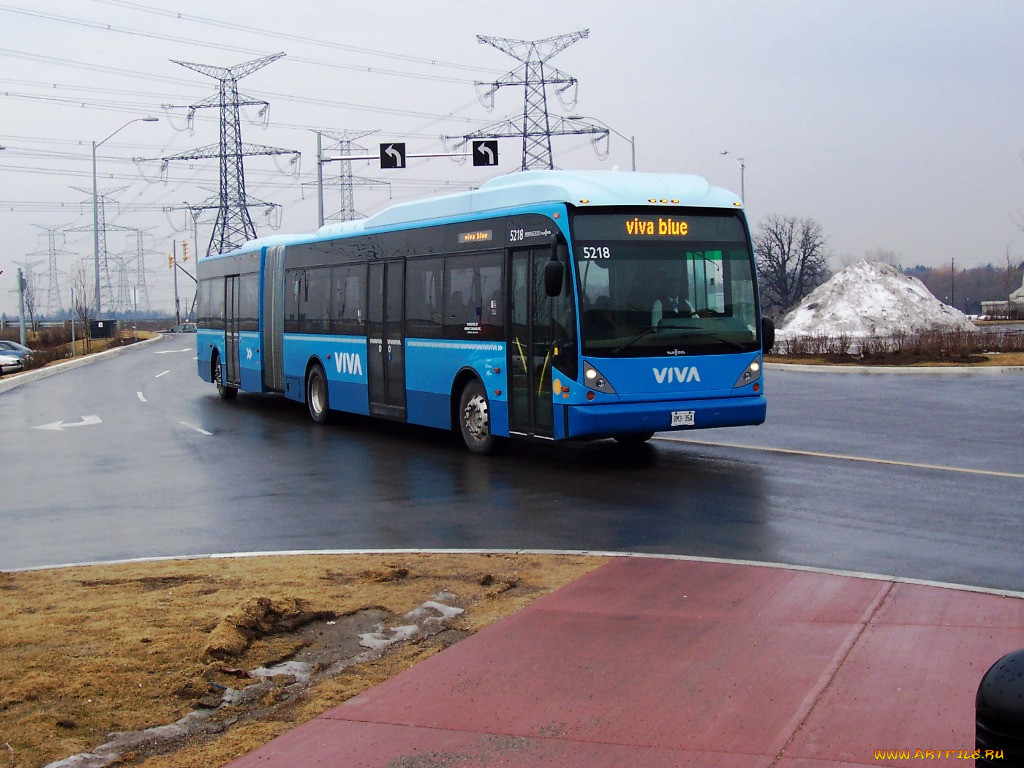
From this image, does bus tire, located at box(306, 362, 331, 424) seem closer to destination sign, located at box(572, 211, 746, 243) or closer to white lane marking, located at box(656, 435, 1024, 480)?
white lane marking, located at box(656, 435, 1024, 480)

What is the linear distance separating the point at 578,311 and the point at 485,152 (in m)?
24.6

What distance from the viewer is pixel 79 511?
40.8 ft

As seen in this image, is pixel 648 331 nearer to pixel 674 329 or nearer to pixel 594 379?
pixel 674 329

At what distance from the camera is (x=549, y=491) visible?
1283 centimetres

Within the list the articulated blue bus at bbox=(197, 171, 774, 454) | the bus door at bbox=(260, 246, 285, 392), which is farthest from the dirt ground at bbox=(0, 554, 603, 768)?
the bus door at bbox=(260, 246, 285, 392)

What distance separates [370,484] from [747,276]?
531cm

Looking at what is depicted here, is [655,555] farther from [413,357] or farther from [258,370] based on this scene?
[258,370]

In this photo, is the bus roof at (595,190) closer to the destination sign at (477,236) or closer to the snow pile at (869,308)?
the destination sign at (477,236)

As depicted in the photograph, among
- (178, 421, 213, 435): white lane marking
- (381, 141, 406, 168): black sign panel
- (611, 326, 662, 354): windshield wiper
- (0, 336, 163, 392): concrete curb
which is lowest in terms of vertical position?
(178, 421, 213, 435): white lane marking

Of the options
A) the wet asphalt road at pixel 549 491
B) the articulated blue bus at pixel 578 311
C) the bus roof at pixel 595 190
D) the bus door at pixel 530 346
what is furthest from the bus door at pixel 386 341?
the bus door at pixel 530 346

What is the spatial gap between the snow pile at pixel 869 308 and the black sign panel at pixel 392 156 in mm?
20715

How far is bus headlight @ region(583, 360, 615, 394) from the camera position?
13688 millimetres

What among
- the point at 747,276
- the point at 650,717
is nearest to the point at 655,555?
the point at 650,717

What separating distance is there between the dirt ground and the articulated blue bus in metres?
4.97
